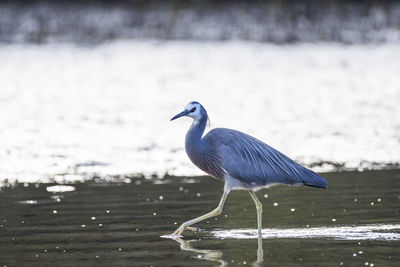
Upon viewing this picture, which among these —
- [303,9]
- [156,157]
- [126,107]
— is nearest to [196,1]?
[303,9]

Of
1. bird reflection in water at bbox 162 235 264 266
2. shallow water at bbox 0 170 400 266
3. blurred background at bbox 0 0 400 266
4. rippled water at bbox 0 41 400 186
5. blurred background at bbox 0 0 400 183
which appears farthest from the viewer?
blurred background at bbox 0 0 400 183

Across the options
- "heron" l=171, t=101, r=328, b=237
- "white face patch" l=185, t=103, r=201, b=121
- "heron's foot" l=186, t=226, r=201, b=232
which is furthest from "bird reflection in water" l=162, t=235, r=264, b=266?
"white face patch" l=185, t=103, r=201, b=121

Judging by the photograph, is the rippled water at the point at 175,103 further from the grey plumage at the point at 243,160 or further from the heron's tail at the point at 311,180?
the heron's tail at the point at 311,180

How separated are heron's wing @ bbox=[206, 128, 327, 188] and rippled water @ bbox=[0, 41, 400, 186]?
3.82 m

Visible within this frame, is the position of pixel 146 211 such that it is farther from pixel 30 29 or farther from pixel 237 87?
pixel 30 29

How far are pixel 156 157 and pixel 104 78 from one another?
38.1ft

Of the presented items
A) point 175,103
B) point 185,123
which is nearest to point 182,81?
point 175,103

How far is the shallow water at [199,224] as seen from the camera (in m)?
7.93

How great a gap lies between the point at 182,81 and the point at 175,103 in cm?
386

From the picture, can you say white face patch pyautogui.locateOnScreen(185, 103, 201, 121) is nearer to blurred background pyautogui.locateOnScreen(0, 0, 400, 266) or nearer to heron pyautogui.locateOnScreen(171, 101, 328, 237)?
heron pyautogui.locateOnScreen(171, 101, 328, 237)

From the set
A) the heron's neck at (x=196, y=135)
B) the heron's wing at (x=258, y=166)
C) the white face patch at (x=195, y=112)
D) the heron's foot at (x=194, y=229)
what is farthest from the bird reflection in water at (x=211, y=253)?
the white face patch at (x=195, y=112)

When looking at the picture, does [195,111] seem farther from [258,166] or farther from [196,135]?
[258,166]

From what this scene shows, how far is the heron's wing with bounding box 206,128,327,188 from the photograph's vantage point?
934 centimetres

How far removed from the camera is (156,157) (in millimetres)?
14594
